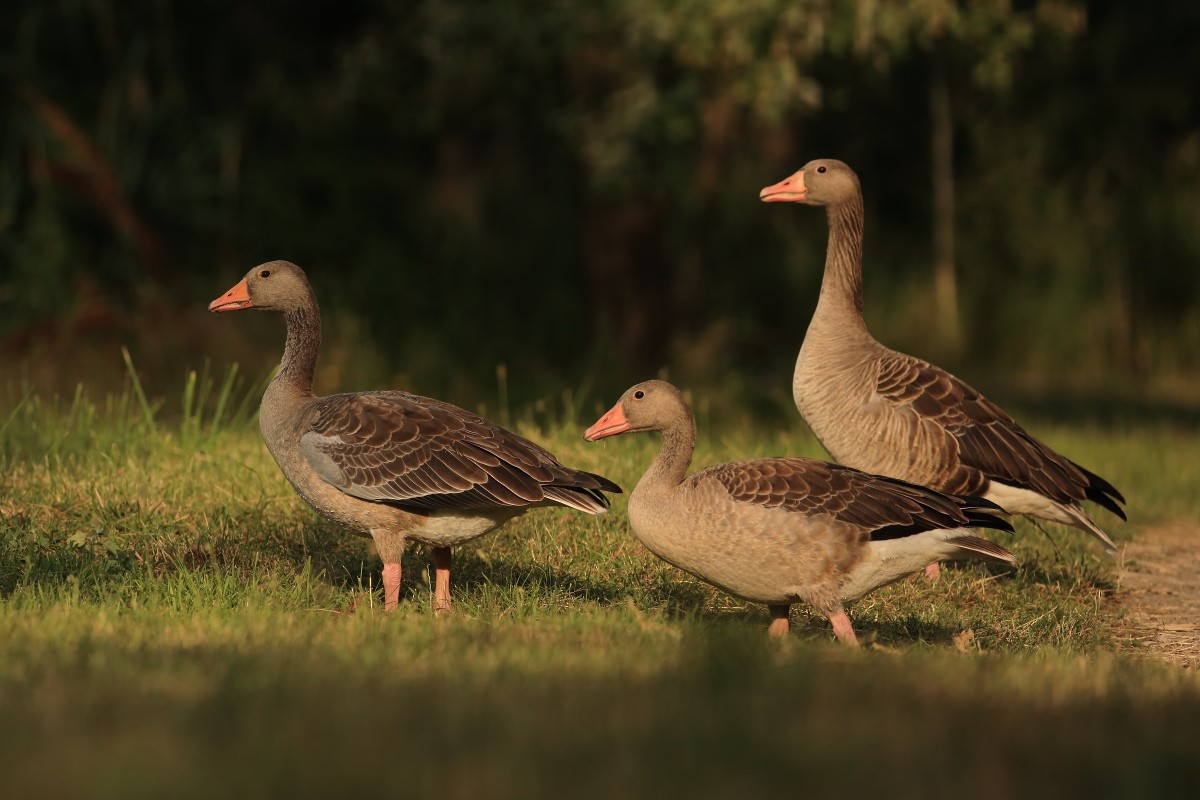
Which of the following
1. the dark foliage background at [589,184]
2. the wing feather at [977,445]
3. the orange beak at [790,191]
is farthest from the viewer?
the dark foliage background at [589,184]

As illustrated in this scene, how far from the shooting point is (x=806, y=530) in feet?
22.5

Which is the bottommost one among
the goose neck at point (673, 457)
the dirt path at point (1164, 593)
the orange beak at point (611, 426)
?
the dirt path at point (1164, 593)

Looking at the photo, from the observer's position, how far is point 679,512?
7031 millimetres

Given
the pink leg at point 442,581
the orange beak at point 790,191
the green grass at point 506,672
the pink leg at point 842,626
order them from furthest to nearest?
the orange beak at point 790,191
the pink leg at point 442,581
the pink leg at point 842,626
the green grass at point 506,672

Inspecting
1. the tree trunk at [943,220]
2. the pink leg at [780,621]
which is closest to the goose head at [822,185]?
the pink leg at [780,621]

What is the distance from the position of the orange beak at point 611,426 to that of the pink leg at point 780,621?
1127 mm

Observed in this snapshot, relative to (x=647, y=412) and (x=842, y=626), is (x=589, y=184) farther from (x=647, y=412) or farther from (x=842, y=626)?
(x=842, y=626)

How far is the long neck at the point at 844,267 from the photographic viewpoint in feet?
31.6

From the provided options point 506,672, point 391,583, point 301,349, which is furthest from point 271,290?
point 506,672

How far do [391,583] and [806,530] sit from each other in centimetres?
205

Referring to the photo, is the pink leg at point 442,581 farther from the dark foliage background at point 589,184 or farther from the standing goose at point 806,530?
the dark foliage background at point 589,184

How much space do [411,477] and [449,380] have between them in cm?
917

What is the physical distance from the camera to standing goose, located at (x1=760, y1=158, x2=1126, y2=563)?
882 centimetres

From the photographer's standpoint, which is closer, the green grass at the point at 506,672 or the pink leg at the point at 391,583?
the green grass at the point at 506,672
